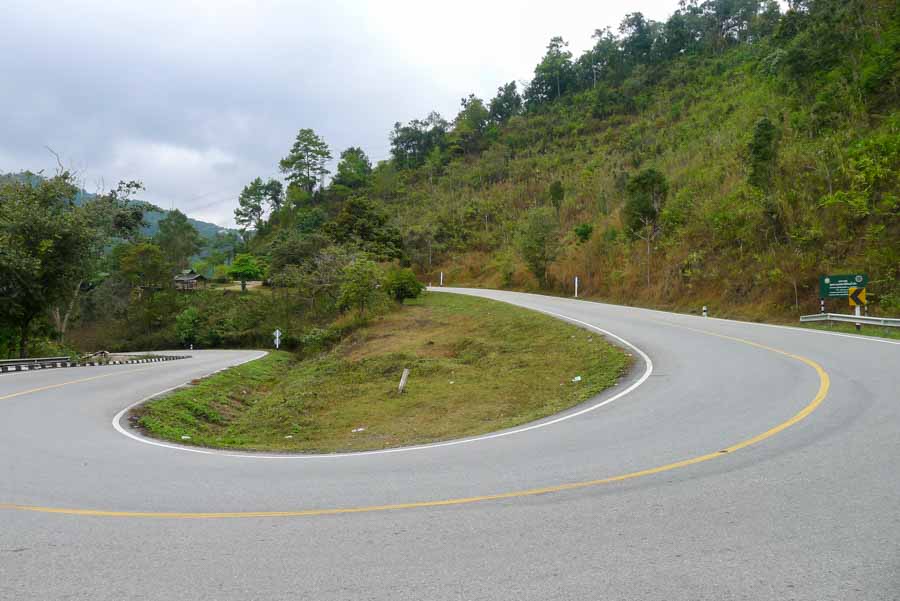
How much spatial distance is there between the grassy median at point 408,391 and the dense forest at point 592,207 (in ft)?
31.3

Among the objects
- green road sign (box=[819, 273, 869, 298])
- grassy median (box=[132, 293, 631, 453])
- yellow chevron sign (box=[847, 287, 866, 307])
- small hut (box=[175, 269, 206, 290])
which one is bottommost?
grassy median (box=[132, 293, 631, 453])

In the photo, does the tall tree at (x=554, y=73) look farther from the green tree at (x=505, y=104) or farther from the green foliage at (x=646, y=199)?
the green foliage at (x=646, y=199)

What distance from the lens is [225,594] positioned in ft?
12.5

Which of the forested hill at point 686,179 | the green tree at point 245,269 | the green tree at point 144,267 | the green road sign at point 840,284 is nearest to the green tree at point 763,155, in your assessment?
the forested hill at point 686,179

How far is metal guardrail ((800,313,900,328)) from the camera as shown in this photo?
16109 mm

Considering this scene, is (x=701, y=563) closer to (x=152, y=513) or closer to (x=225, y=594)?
(x=225, y=594)

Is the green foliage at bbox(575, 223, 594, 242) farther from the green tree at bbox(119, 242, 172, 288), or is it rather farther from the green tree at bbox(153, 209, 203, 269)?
the green tree at bbox(153, 209, 203, 269)

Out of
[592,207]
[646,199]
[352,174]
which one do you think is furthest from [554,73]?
[646,199]

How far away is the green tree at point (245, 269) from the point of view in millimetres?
65375

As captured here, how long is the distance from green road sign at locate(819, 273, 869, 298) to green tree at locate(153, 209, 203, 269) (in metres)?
70.6

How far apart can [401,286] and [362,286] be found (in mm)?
3826

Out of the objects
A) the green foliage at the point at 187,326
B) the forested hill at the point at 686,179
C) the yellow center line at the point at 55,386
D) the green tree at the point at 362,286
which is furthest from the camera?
the green foliage at the point at 187,326

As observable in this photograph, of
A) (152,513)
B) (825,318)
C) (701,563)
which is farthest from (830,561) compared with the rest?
(825,318)

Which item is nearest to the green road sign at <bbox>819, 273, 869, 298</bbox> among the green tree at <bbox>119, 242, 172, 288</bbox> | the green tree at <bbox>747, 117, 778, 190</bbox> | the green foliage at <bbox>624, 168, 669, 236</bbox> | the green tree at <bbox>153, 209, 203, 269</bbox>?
the green tree at <bbox>747, 117, 778, 190</bbox>
